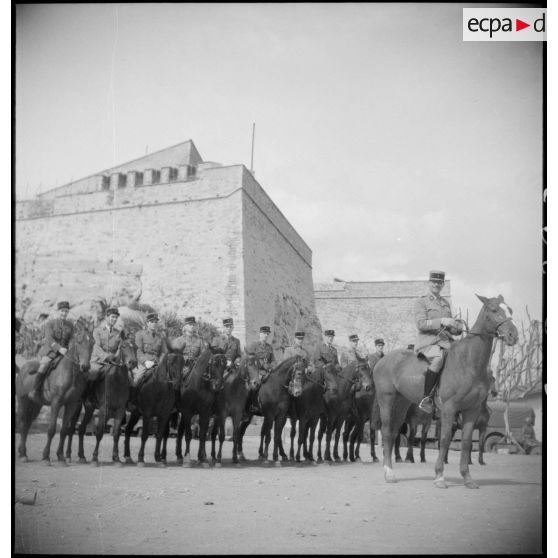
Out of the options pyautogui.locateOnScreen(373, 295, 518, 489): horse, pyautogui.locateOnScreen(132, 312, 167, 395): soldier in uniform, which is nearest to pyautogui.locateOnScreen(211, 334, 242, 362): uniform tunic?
pyautogui.locateOnScreen(132, 312, 167, 395): soldier in uniform

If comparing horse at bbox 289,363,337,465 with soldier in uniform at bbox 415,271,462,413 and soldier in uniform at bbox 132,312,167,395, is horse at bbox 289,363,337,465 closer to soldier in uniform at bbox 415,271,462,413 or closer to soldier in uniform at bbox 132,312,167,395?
soldier in uniform at bbox 132,312,167,395

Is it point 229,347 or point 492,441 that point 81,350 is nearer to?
point 229,347

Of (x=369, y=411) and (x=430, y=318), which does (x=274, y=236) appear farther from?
(x=430, y=318)

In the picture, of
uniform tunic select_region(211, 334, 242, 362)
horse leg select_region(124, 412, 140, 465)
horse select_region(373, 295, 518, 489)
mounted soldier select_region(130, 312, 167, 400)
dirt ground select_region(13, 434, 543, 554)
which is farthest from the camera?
uniform tunic select_region(211, 334, 242, 362)

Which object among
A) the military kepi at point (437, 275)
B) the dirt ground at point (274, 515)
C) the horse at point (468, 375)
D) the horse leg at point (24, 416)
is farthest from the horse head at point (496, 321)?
the horse leg at point (24, 416)

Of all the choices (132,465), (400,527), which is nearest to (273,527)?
(400,527)

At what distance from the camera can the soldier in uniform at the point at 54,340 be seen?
6555mm

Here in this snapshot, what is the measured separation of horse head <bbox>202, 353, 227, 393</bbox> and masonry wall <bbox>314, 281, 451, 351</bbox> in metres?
2.11

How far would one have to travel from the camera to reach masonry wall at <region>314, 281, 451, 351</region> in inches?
306

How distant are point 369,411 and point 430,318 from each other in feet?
11.2

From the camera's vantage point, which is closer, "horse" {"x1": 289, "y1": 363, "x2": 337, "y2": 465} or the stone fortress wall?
"horse" {"x1": 289, "y1": 363, "x2": 337, "y2": 465}

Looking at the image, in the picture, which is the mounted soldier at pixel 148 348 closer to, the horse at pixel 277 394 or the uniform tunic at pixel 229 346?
the uniform tunic at pixel 229 346

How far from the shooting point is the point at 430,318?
6.05 meters

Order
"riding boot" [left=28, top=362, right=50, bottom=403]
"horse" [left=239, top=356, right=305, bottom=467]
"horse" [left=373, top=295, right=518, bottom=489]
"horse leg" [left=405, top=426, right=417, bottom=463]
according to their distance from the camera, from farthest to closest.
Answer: "horse" [left=239, top=356, right=305, bottom=467] → "horse leg" [left=405, top=426, right=417, bottom=463] → "riding boot" [left=28, top=362, right=50, bottom=403] → "horse" [left=373, top=295, right=518, bottom=489]
